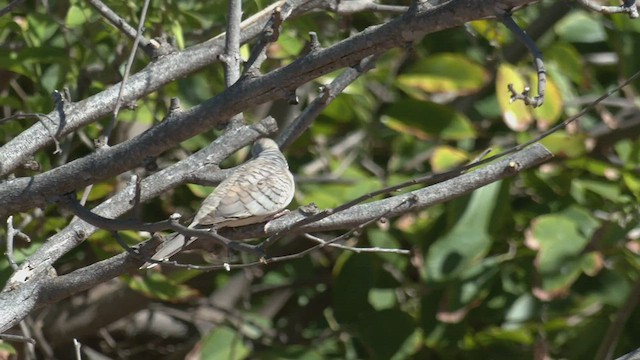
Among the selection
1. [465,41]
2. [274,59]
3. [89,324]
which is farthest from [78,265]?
[465,41]

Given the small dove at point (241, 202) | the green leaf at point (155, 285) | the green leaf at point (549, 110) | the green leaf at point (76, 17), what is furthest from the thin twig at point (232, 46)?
the green leaf at point (549, 110)

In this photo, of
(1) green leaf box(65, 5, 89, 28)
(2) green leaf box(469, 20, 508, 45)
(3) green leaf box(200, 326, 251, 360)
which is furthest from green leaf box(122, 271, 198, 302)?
(2) green leaf box(469, 20, 508, 45)

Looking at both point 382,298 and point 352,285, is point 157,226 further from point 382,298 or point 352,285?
point 382,298

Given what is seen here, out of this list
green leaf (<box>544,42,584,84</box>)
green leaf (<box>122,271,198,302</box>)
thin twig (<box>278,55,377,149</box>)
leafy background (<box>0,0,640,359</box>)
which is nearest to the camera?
thin twig (<box>278,55,377,149</box>)

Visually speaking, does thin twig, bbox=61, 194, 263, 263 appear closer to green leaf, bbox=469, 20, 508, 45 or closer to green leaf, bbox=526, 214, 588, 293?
green leaf, bbox=469, 20, 508, 45

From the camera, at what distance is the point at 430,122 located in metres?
4.51

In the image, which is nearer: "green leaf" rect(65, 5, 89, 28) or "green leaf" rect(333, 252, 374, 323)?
"green leaf" rect(65, 5, 89, 28)

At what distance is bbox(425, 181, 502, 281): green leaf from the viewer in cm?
415

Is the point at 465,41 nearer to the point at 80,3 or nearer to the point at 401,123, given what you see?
the point at 401,123

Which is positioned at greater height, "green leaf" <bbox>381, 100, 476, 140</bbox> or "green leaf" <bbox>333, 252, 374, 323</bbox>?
"green leaf" <bbox>381, 100, 476, 140</bbox>

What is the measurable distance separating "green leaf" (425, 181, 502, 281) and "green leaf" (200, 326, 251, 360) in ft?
2.83

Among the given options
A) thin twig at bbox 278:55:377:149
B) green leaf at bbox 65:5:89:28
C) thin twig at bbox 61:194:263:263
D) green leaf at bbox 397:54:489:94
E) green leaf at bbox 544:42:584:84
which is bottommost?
green leaf at bbox 544:42:584:84

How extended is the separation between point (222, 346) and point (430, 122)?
1255 millimetres

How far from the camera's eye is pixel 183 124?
2.21 meters
